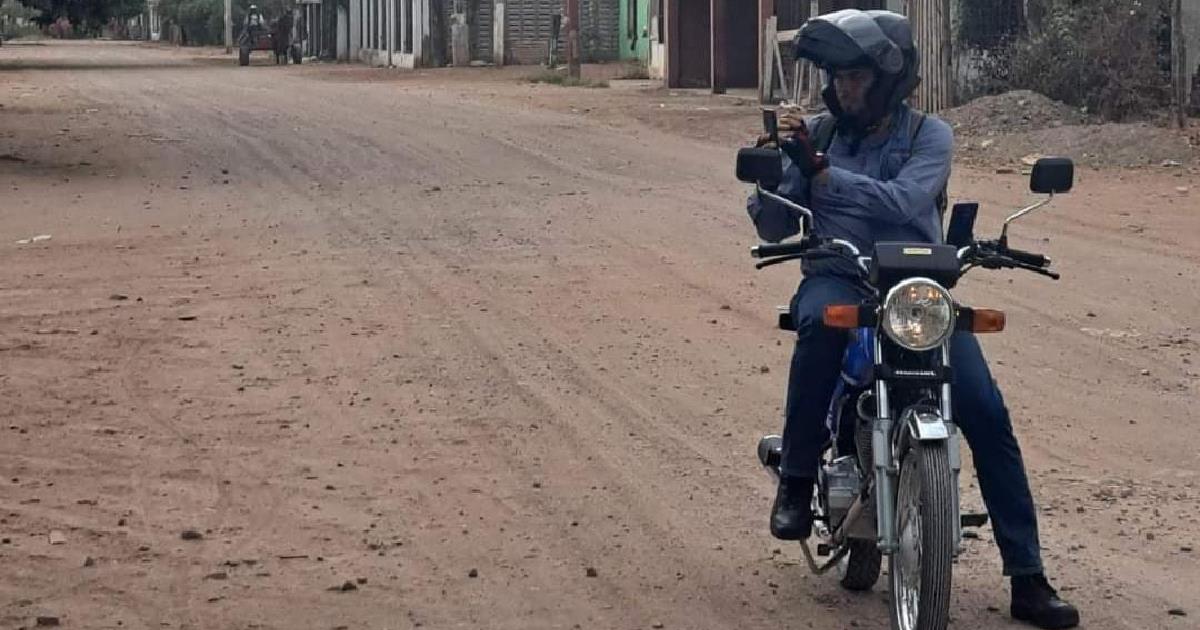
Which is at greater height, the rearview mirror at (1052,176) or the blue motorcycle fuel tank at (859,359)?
the rearview mirror at (1052,176)

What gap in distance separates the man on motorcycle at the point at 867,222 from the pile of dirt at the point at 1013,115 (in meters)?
15.2

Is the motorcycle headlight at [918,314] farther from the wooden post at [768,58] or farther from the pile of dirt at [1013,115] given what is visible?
the wooden post at [768,58]

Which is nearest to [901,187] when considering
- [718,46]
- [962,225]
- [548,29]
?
[962,225]

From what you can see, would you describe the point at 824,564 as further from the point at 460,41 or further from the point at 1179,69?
the point at 460,41

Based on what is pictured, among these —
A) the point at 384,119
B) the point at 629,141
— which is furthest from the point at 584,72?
the point at 629,141

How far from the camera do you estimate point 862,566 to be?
5.59 metres

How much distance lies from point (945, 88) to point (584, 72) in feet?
64.6

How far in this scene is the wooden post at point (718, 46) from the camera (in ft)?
105

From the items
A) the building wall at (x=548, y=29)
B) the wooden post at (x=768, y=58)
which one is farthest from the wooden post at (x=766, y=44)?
the building wall at (x=548, y=29)

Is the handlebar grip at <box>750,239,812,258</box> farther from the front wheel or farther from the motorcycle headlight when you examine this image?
the front wheel

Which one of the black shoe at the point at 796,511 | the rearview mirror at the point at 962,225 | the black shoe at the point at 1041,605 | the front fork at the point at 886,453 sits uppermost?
the rearview mirror at the point at 962,225

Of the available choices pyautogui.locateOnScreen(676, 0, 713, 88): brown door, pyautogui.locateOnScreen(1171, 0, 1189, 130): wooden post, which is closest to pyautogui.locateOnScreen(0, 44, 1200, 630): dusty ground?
pyautogui.locateOnScreen(1171, 0, 1189, 130): wooden post

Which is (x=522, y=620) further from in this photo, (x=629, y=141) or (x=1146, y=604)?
(x=629, y=141)

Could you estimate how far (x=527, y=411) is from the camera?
805 centimetres
